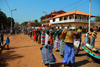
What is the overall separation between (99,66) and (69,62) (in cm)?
163

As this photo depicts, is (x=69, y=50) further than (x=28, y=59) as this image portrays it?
No

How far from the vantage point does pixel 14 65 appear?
4.12 m

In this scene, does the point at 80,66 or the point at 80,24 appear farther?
the point at 80,24

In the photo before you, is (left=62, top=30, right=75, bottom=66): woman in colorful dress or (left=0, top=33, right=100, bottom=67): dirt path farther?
(left=0, top=33, right=100, bottom=67): dirt path

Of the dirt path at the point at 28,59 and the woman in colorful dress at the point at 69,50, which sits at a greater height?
the woman in colorful dress at the point at 69,50

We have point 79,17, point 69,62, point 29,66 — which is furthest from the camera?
point 79,17

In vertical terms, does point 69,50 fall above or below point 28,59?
above

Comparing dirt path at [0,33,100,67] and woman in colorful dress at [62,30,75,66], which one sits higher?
woman in colorful dress at [62,30,75,66]

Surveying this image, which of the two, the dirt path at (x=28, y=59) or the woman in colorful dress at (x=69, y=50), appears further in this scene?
the dirt path at (x=28, y=59)

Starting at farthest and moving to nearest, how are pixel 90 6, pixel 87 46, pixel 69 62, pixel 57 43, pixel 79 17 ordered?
pixel 79 17 → pixel 90 6 → pixel 57 43 → pixel 87 46 → pixel 69 62

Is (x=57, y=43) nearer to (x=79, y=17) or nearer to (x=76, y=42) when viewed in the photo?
(x=76, y=42)

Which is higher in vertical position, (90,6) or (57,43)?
(90,6)

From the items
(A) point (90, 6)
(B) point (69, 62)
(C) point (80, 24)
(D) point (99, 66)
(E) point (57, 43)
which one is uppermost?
(A) point (90, 6)

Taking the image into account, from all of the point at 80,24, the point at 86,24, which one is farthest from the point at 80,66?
the point at 86,24
